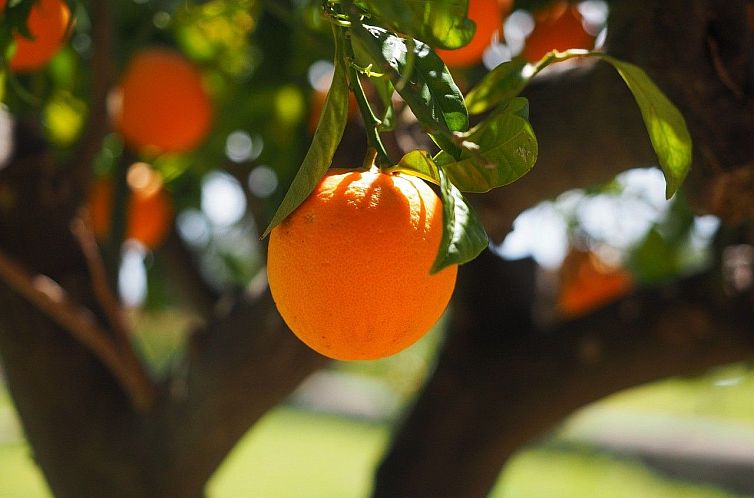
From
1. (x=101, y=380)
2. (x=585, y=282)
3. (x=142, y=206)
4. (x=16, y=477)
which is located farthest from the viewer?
(x=16, y=477)

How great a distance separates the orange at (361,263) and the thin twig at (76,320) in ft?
1.84

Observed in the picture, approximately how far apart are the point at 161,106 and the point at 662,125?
2.67ft

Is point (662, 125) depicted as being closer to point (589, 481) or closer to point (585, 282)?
point (585, 282)

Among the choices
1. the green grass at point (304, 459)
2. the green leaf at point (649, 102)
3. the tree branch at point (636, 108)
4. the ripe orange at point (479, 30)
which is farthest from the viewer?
the green grass at point (304, 459)

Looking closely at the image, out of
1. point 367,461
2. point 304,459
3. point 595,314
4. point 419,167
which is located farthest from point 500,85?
point 304,459

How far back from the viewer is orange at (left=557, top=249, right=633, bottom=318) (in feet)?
5.26

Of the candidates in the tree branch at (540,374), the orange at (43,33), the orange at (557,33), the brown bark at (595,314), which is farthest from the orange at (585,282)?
the orange at (43,33)

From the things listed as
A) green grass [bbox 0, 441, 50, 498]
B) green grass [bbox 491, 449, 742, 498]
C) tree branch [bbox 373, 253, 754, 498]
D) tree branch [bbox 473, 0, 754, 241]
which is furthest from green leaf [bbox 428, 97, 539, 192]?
green grass [bbox 491, 449, 742, 498]

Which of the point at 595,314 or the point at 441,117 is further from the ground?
the point at 441,117

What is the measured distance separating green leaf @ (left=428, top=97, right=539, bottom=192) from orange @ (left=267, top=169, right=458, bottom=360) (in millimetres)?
36

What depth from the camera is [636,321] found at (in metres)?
1.12

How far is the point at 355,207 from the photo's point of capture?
1.47 ft

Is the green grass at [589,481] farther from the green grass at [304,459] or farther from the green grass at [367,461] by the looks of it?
the green grass at [304,459]

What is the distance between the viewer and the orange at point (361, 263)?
1.46 ft
